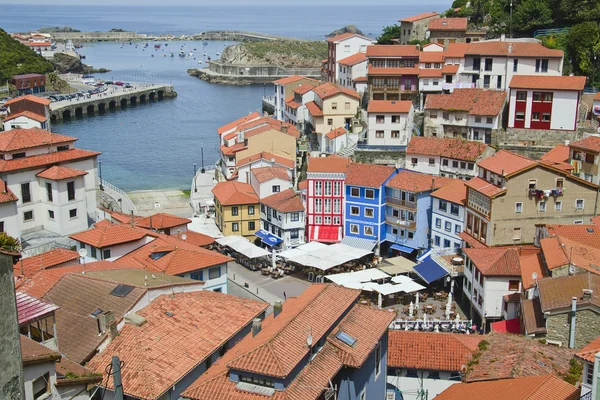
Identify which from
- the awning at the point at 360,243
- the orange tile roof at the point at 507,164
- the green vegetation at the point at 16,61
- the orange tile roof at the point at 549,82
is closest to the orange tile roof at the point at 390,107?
the orange tile roof at the point at 549,82

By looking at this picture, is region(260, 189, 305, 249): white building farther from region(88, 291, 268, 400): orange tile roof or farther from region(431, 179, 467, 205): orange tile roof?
region(88, 291, 268, 400): orange tile roof

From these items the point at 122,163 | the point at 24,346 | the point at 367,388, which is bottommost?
the point at 122,163

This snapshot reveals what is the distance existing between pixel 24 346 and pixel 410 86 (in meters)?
51.1

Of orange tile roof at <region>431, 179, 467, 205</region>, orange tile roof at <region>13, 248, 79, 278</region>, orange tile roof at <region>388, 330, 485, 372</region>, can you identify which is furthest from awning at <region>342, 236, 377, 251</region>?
orange tile roof at <region>13, 248, 79, 278</region>

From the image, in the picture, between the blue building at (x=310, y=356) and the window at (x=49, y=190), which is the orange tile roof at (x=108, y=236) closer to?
the window at (x=49, y=190)

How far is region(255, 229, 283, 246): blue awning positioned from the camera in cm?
4256

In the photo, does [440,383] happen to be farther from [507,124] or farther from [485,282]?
[507,124]

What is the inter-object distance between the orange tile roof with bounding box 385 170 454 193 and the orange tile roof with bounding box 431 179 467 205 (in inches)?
32.6

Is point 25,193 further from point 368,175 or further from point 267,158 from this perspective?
point 368,175

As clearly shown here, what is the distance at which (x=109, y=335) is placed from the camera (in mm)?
19812

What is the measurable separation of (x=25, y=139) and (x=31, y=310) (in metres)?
26.6

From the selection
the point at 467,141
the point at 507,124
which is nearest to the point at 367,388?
the point at 467,141

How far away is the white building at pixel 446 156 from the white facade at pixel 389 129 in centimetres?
457

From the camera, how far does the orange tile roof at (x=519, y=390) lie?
15.9 metres
